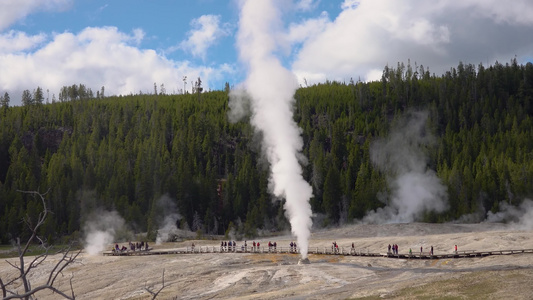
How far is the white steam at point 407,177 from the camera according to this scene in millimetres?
96250

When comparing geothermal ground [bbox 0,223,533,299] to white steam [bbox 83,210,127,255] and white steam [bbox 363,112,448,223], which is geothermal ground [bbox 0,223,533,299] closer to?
white steam [bbox 83,210,127,255]

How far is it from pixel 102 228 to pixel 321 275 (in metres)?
65.5

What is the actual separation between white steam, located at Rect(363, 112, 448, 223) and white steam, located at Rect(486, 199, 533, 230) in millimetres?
8544

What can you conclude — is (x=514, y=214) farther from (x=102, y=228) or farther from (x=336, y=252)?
(x=102, y=228)

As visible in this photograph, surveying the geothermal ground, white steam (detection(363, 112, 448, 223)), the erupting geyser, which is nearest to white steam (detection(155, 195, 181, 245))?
the geothermal ground

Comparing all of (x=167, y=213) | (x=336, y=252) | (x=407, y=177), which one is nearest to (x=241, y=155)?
(x=167, y=213)

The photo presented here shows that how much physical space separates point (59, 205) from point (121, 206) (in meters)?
13.6

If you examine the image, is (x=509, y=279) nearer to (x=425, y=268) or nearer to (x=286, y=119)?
(x=425, y=268)

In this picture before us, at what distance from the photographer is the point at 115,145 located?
138 meters

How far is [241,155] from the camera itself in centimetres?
13538

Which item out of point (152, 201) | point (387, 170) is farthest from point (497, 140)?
point (152, 201)

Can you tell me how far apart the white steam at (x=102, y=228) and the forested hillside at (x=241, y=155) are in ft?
4.83

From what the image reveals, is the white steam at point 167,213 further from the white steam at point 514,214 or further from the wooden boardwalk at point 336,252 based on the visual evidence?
the white steam at point 514,214

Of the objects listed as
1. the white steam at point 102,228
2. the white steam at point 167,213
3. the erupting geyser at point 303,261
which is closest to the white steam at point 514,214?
the erupting geyser at point 303,261
